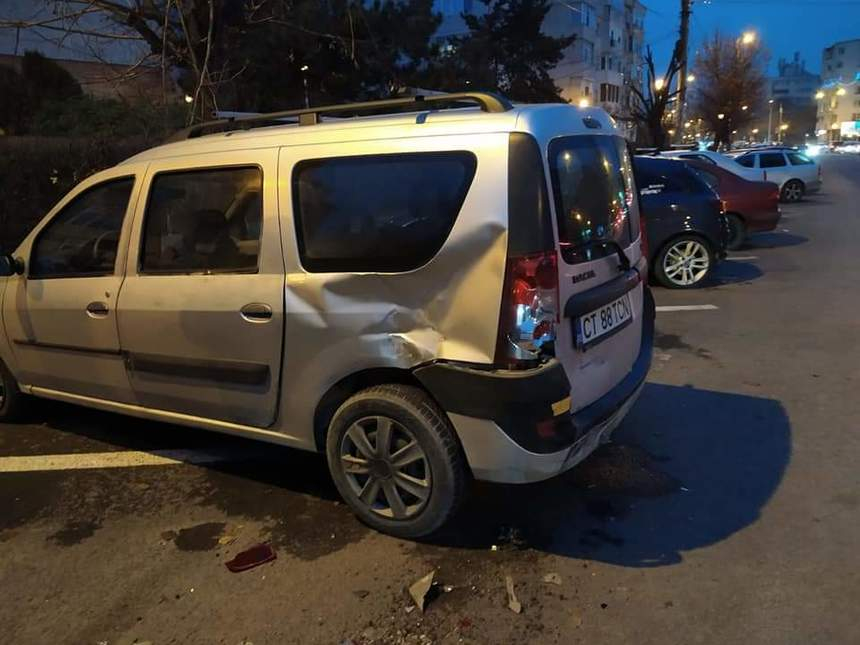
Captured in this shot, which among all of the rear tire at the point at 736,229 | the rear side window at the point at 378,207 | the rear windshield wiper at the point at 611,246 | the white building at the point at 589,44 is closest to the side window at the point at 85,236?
the rear side window at the point at 378,207

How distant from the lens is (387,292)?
123 inches

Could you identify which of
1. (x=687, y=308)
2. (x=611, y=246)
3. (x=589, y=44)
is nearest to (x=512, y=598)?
(x=611, y=246)

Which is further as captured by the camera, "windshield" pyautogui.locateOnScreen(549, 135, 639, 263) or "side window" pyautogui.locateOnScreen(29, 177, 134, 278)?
"side window" pyautogui.locateOnScreen(29, 177, 134, 278)

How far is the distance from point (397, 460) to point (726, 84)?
4990cm

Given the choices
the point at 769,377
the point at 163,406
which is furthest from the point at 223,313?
the point at 769,377

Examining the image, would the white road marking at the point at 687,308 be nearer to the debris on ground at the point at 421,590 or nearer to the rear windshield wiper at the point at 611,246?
the rear windshield wiper at the point at 611,246

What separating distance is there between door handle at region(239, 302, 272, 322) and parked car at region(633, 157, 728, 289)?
666 cm

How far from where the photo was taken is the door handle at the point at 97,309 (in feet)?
13.1

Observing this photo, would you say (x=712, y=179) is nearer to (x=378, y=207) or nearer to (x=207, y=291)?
(x=378, y=207)

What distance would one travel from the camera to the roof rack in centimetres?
314

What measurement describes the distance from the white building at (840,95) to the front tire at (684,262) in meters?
123

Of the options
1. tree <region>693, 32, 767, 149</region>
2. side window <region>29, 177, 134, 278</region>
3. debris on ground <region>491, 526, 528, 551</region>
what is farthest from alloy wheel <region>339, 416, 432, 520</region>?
tree <region>693, 32, 767, 149</region>

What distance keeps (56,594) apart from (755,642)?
2774 mm

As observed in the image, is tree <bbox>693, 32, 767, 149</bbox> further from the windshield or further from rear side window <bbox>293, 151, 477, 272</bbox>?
rear side window <bbox>293, 151, 477, 272</bbox>
